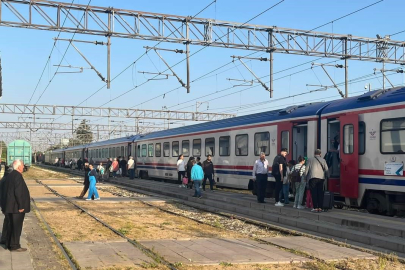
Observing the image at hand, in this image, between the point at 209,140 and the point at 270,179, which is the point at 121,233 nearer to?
the point at 270,179

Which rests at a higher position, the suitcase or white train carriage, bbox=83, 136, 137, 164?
white train carriage, bbox=83, 136, 137, 164

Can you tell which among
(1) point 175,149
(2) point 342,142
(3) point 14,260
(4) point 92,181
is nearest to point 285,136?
(2) point 342,142

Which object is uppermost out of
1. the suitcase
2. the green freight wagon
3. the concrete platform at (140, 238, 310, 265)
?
the green freight wagon

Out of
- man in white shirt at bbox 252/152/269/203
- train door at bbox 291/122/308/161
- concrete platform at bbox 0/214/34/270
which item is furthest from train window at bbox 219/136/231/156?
concrete platform at bbox 0/214/34/270

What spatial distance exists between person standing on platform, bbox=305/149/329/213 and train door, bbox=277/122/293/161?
11.9ft

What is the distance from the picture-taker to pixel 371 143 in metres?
13.2

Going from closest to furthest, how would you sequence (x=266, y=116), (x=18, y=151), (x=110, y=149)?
(x=266, y=116)
(x=110, y=149)
(x=18, y=151)

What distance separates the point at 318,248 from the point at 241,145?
1202 centimetres

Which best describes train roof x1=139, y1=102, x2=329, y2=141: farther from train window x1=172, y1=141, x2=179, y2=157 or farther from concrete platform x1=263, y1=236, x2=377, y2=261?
concrete platform x1=263, y1=236, x2=377, y2=261

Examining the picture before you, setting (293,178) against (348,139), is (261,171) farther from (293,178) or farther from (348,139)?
(348,139)

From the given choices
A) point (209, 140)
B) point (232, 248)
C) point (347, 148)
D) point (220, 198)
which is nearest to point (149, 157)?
point (209, 140)

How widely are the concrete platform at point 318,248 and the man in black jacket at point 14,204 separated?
190 inches

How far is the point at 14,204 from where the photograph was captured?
8742 mm

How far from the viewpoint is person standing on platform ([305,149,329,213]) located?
13.2m
